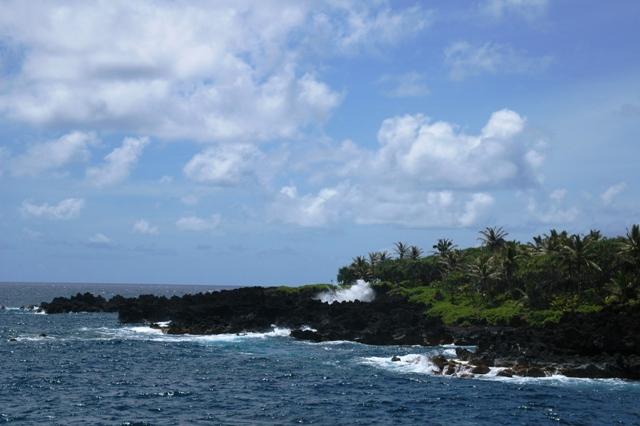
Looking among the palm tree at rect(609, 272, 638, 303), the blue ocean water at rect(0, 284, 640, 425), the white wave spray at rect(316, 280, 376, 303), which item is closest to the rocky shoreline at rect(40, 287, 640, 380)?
the palm tree at rect(609, 272, 638, 303)

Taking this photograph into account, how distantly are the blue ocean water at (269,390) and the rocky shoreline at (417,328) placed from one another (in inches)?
135

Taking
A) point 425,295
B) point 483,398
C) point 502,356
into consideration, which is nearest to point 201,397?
point 483,398

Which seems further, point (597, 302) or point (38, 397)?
point (597, 302)

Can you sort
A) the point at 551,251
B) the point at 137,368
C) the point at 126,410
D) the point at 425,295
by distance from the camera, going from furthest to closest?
the point at 425,295 → the point at 551,251 → the point at 137,368 → the point at 126,410

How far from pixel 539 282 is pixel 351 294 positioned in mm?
49155

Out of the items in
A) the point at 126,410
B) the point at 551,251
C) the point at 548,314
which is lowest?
the point at 126,410

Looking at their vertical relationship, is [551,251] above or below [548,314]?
above

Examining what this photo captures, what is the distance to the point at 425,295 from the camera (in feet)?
352

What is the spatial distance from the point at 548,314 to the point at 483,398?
3395cm

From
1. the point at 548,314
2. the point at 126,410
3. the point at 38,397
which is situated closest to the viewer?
the point at 126,410

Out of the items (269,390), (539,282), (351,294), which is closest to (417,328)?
(539,282)

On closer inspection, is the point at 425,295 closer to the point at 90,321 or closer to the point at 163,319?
the point at 163,319

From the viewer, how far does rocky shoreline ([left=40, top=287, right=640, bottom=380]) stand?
5891cm

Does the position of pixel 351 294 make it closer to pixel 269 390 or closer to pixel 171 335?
pixel 171 335
